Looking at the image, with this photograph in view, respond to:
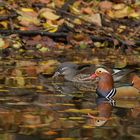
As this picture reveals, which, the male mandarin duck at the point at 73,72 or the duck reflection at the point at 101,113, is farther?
the male mandarin duck at the point at 73,72

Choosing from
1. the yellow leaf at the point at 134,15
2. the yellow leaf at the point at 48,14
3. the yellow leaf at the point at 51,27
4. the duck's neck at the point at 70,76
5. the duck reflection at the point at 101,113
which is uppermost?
the yellow leaf at the point at 134,15

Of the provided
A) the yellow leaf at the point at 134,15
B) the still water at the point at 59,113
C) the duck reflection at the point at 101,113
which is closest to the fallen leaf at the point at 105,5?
the yellow leaf at the point at 134,15

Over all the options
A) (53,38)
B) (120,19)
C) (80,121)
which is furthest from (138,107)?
(120,19)

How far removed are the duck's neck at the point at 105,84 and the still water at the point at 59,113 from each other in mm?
166

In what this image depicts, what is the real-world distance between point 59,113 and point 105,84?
4.16 ft

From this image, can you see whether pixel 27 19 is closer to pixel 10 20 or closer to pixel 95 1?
pixel 10 20

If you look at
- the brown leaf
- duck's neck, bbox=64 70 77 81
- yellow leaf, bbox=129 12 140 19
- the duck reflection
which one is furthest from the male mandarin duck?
the brown leaf

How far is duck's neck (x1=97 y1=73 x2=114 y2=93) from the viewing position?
9.84 m

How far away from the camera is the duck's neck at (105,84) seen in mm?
9844

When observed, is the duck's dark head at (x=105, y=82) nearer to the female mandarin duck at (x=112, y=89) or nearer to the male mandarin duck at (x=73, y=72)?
the female mandarin duck at (x=112, y=89)

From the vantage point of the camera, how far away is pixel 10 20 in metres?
15.4

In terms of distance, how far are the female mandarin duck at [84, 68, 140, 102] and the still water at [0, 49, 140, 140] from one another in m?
0.08

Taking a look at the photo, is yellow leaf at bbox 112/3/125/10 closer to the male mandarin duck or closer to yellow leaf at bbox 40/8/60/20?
yellow leaf at bbox 40/8/60/20

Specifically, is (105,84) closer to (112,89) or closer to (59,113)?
(112,89)
